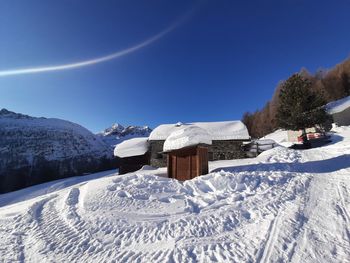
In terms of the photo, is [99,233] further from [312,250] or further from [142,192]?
[312,250]

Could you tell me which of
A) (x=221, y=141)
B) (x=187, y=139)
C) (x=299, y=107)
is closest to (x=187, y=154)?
(x=187, y=139)

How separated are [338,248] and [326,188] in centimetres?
419

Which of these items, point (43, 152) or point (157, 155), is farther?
point (43, 152)

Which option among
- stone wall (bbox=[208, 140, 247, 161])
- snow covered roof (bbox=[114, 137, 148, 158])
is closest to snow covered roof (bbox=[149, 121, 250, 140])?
stone wall (bbox=[208, 140, 247, 161])

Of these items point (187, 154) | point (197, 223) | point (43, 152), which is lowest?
point (197, 223)

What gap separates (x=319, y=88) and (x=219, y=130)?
34.9 metres

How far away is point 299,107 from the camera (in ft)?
81.1

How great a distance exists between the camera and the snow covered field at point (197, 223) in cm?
475

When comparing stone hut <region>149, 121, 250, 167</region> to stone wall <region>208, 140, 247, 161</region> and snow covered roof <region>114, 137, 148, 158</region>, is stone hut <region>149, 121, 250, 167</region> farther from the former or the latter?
snow covered roof <region>114, 137, 148, 158</region>

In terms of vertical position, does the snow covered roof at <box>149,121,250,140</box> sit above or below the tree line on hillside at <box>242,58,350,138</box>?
below

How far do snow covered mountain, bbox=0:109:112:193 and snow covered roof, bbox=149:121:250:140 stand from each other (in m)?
19.5

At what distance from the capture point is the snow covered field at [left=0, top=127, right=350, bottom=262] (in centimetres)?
475

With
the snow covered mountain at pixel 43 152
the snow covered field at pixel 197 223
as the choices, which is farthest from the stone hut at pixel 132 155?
the snow covered mountain at pixel 43 152

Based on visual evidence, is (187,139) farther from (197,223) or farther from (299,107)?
(299,107)
